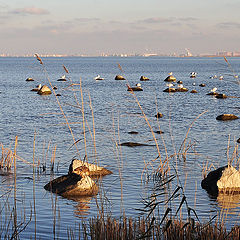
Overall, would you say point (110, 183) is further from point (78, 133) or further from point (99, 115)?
point (99, 115)

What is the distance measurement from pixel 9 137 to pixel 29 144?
3.27 metres

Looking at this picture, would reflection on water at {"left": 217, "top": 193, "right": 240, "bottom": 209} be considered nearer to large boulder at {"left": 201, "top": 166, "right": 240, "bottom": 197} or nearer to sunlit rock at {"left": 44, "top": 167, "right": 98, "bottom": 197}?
large boulder at {"left": 201, "top": 166, "right": 240, "bottom": 197}

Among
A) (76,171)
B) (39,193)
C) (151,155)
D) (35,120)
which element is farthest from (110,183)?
(35,120)

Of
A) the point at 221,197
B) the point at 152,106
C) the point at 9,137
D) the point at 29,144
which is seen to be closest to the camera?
the point at 221,197

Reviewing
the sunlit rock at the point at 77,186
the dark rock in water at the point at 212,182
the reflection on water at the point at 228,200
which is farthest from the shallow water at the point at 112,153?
the sunlit rock at the point at 77,186

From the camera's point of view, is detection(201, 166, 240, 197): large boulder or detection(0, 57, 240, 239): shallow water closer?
detection(0, 57, 240, 239): shallow water

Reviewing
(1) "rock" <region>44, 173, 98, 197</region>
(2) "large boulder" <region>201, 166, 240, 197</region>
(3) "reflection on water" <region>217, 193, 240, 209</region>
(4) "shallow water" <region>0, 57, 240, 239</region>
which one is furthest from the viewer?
(2) "large boulder" <region>201, 166, 240, 197</region>

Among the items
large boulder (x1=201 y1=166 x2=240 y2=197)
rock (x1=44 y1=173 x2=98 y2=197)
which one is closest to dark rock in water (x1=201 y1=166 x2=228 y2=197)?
large boulder (x1=201 y1=166 x2=240 y2=197)

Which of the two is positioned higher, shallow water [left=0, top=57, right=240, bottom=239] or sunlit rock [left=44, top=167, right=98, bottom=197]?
sunlit rock [left=44, top=167, right=98, bottom=197]

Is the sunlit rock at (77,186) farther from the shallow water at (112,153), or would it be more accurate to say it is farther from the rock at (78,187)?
the shallow water at (112,153)

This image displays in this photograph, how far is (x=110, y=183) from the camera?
17594mm

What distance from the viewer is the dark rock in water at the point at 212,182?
16.4m

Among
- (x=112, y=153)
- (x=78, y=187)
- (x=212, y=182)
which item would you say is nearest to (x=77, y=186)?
(x=78, y=187)

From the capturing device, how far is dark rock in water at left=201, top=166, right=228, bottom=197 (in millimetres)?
16375
